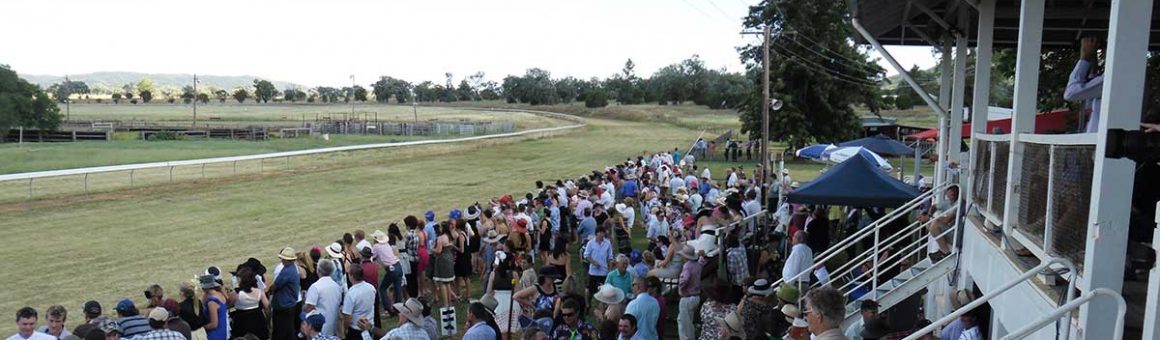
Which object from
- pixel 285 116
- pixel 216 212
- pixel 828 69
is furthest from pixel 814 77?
pixel 285 116

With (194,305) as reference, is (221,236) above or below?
below

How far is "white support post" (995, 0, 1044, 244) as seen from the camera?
5934 millimetres

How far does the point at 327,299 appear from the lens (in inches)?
335

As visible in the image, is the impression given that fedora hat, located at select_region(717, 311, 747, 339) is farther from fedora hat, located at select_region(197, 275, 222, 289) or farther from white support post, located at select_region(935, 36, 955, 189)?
white support post, located at select_region(935, 36, 955, 189)

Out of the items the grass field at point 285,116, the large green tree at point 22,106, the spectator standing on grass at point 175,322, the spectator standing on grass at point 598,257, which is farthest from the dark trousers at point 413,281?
the grass field at point 285,116

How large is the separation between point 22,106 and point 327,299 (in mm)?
75204

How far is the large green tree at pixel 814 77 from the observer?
1789 inches

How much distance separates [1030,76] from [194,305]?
768cm

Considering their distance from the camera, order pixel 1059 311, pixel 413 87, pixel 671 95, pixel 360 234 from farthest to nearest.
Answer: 1. pixel 413 87
2. pixel 671 95
3. pixel 360 234
4. pixel 1059 311

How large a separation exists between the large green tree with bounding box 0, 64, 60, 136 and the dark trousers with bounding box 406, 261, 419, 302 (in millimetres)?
69706

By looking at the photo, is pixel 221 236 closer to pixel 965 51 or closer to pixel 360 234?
pixel 360 234

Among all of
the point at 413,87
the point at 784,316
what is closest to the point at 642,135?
the point at 784,316

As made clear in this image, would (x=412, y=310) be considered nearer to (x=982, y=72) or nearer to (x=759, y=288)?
(x=759, y=288)

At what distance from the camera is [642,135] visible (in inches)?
2817
